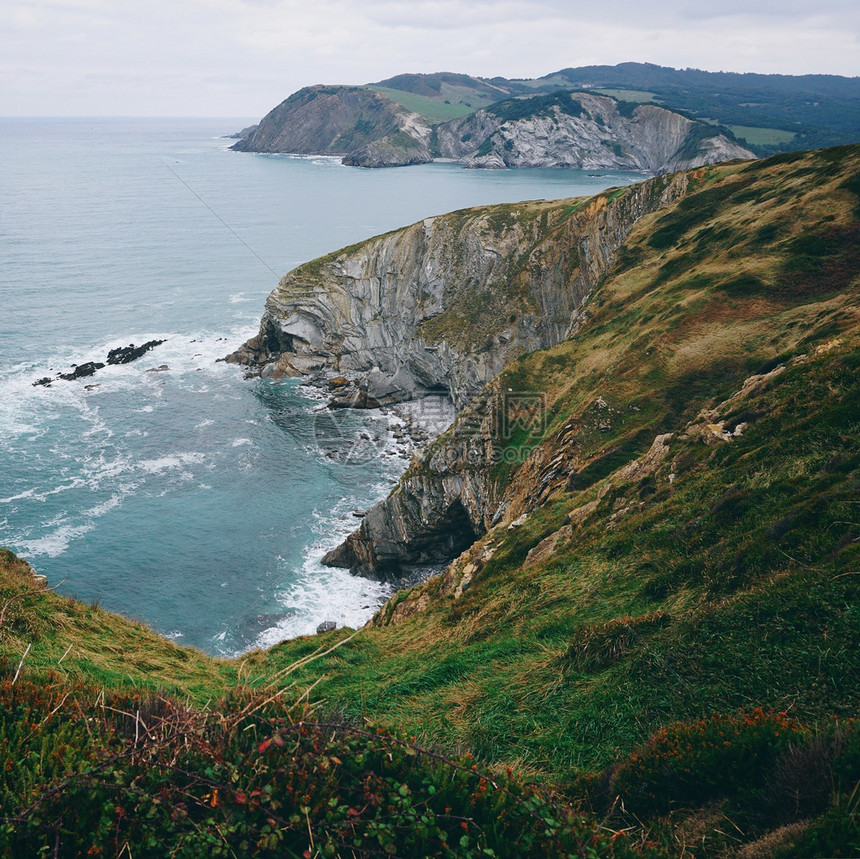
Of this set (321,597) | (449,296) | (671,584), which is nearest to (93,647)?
(671,584)

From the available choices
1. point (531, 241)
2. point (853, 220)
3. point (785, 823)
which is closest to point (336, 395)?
point (531, 241)

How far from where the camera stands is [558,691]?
11.7 meters

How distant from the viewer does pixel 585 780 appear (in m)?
8.73

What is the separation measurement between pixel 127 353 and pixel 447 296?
134 feet

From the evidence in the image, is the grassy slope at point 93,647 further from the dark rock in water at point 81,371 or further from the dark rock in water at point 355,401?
A: the dark rock in water at point 81,371

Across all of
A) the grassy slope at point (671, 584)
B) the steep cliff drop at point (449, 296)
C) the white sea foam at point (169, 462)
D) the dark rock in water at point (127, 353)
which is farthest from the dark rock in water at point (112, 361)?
the grassy slope at point (671, 584)

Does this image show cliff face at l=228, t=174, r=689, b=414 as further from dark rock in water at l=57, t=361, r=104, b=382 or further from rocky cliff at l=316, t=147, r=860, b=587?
dark rock in water at l=57, t=361, r=104, b=382

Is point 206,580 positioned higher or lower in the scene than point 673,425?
lower

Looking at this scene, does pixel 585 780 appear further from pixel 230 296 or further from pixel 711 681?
pixel 230 296

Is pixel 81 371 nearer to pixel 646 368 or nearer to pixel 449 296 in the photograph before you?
pixel 449 296

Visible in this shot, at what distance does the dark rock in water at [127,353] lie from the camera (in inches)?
2888

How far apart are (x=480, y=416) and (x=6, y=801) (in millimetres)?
34205

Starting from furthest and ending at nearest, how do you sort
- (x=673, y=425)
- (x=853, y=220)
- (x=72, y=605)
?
(x=853, y=220) → (x=673, y=425) → (x=72, y=605)

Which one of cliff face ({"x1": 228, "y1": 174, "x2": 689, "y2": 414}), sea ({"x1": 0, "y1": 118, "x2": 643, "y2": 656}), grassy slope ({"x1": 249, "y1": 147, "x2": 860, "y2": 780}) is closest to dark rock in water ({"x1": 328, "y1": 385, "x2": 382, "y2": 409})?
cliff face ({"x1": 228, "y1": 174, "x2": 689, "y2": 414})
